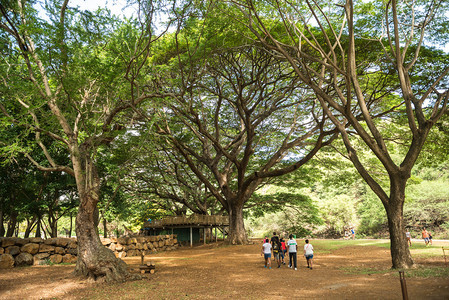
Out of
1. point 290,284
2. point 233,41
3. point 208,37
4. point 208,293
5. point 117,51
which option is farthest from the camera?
point 233,41

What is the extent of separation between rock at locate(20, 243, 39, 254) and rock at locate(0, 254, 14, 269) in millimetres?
680

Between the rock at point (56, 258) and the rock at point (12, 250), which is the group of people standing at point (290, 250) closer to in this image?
the rock at point (56, 258)

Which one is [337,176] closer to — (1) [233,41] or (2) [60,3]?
(1) [233,41]

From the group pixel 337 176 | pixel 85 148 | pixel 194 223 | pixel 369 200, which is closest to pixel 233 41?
pixel 85 148

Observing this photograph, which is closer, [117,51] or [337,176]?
[117,51]

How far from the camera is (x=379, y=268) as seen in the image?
9.45m

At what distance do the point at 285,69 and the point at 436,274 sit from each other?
10.0 metres

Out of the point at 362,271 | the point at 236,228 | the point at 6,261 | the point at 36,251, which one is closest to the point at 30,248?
the point at 36,251

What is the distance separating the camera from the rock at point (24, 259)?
1189cm

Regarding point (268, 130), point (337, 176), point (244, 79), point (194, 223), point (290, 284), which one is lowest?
point (290, 284)

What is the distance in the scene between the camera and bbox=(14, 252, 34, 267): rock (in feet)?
39.0

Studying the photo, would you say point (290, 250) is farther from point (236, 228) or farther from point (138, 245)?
point (138, 245)

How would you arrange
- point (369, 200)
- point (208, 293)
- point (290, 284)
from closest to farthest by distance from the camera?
1. point (208, 293)
2. point (290, 284)
3. point (369, 200)

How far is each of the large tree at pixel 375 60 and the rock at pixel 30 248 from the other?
39.9 ft
